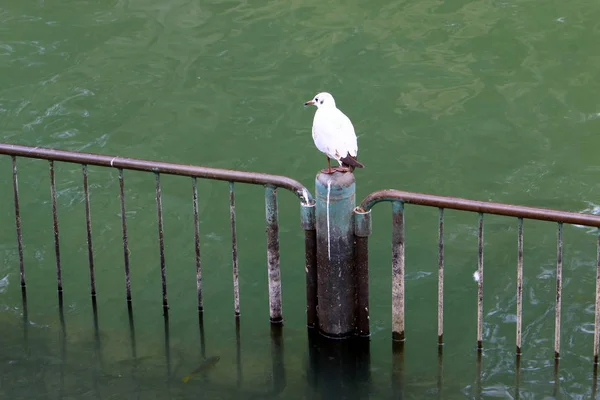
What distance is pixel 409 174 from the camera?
27.1ft

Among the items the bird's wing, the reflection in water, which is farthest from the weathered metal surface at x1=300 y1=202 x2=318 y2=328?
the bird's wing

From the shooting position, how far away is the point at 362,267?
565 cm

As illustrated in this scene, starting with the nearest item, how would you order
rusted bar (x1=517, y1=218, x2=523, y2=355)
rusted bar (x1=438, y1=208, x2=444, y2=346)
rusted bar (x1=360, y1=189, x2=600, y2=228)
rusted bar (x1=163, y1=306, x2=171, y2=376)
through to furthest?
rusted bar (x1=360, y1=189, x2=600, y2=228) → rusted bar (x1=517, y1=218, x2=523, y2=355) → rusted bar (x1=438, y1=208, x2=444, y2=346) → rusted bar (x1=163, y1=306, x2=171, y2=376)

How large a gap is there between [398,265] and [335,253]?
0.34 metres

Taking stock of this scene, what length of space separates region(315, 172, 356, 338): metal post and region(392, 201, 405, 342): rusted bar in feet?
0.77

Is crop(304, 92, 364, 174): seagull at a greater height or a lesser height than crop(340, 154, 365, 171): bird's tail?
greater

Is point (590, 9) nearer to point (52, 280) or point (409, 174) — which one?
point (409, 174)

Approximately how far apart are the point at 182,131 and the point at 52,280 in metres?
2.51

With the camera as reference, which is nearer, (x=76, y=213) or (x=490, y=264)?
(x=490, y=264)

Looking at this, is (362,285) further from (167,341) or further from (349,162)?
(167,341)

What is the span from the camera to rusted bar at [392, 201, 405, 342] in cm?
538

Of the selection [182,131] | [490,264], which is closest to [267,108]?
[182,131]

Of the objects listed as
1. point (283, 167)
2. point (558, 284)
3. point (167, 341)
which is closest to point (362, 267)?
point (558, 284)

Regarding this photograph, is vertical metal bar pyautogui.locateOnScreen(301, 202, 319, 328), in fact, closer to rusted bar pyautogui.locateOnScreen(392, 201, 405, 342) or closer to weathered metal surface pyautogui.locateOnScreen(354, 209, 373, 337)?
weathered metal surface pyautogui.locateOnScreen(354, 209, 373, 337)
